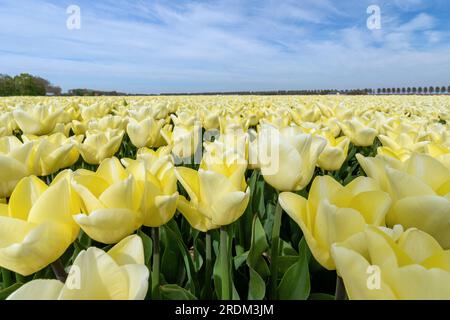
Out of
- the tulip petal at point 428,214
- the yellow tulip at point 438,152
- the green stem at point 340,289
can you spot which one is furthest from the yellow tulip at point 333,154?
the green stem at point 340,289

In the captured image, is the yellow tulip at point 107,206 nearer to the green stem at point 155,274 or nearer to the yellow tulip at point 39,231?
the yellow tulip at point 39,231

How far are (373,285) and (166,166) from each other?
30.0 inches

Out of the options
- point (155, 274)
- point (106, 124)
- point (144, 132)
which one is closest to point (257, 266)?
point (155, 274)

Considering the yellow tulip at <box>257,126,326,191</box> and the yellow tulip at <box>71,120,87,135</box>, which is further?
the yellow tulip at <box>71,120,87,135</box>

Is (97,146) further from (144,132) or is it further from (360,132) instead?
(360,132)

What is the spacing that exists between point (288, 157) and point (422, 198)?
1.48 ft

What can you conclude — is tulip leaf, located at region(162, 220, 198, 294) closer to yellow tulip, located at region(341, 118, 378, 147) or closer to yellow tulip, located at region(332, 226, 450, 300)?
yellow tulip, located at region(332, 226, 450, 300)

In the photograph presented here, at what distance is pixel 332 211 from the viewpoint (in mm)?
805

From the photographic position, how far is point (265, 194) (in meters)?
2.19

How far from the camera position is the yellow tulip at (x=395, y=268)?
2.01 feet

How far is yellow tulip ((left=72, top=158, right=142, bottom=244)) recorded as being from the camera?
0.88 meters

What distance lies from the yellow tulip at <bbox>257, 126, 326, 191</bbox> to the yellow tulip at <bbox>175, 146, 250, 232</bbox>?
163mm

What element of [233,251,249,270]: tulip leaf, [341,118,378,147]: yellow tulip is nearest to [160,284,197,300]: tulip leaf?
[233,251,249,270]: tulip leaf
